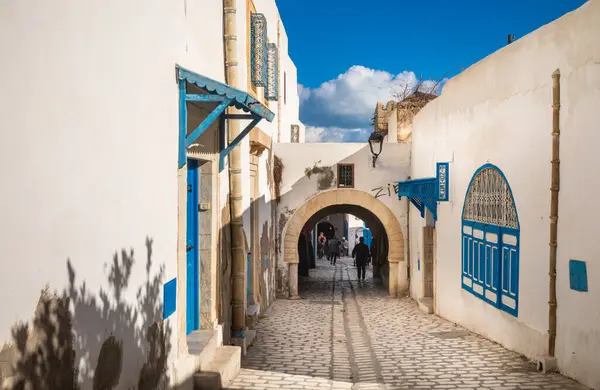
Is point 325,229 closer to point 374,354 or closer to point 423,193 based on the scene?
point 423,193

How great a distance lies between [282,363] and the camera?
23.7 ft

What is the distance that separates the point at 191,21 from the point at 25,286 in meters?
3.56

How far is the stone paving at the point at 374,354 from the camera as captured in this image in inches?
243

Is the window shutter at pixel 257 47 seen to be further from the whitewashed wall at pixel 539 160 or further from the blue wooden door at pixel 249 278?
the whitewashed wall at pixel 539 160

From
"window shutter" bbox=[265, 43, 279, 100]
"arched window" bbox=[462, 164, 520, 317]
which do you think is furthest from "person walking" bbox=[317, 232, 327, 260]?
"arched window" bbox=[462, 164, 520, 317]

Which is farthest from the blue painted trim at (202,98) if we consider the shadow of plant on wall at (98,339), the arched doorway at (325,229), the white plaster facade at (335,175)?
the arched doorway at (325,229)

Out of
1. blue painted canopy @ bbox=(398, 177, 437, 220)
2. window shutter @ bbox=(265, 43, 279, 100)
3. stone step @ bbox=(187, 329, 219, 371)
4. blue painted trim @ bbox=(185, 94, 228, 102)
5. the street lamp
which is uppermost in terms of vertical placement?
window shutter @ bbox=(265, 43, 279, 100)

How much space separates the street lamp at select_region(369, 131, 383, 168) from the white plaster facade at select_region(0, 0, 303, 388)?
26.7ft

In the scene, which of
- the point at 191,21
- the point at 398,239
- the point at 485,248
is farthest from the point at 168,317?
the point at 398,239

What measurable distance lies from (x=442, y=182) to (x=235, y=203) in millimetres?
4550

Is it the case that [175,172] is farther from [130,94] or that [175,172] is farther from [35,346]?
[35,346]

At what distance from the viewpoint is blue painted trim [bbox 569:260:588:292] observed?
227 inches

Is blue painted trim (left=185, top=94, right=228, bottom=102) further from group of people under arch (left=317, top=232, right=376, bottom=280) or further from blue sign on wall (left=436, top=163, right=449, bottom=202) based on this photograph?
group of people under arch (left=317, top=232, right=376, bottom=280)

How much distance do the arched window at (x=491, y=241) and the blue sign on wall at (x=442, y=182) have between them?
0.92m
